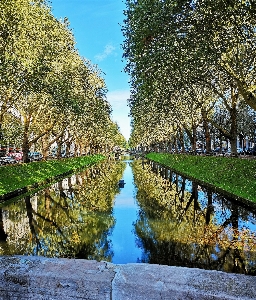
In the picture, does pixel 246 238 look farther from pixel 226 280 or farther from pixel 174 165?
pixel 174 165

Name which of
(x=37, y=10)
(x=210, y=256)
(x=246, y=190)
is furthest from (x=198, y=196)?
(x=37, y=10)

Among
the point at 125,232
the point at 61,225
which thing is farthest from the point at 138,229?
the point at 61,225

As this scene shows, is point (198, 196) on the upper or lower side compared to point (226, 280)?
lower

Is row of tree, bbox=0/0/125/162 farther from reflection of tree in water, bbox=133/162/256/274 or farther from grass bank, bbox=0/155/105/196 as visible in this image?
reflection of tree in water, bbox=133/162/256/274

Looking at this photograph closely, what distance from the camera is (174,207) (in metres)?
19.3

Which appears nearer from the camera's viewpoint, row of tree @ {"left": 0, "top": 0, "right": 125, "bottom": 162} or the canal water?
the canal water

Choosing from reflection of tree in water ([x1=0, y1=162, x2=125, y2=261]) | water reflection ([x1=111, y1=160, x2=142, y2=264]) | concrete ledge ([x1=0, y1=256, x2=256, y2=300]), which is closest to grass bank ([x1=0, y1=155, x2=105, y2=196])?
reflection of tree in water ([x1=0, y1=162, x2=125, y2=261])

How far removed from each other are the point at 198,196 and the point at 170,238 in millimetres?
10897

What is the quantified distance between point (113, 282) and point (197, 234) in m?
10.6

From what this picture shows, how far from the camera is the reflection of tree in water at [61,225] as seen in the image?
37.4ft

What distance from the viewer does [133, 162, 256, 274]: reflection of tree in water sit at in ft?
32.4

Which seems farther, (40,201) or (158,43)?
(40,201)

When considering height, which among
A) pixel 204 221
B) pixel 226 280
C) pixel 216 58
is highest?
pixel 216 58

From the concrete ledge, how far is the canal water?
655 cm
